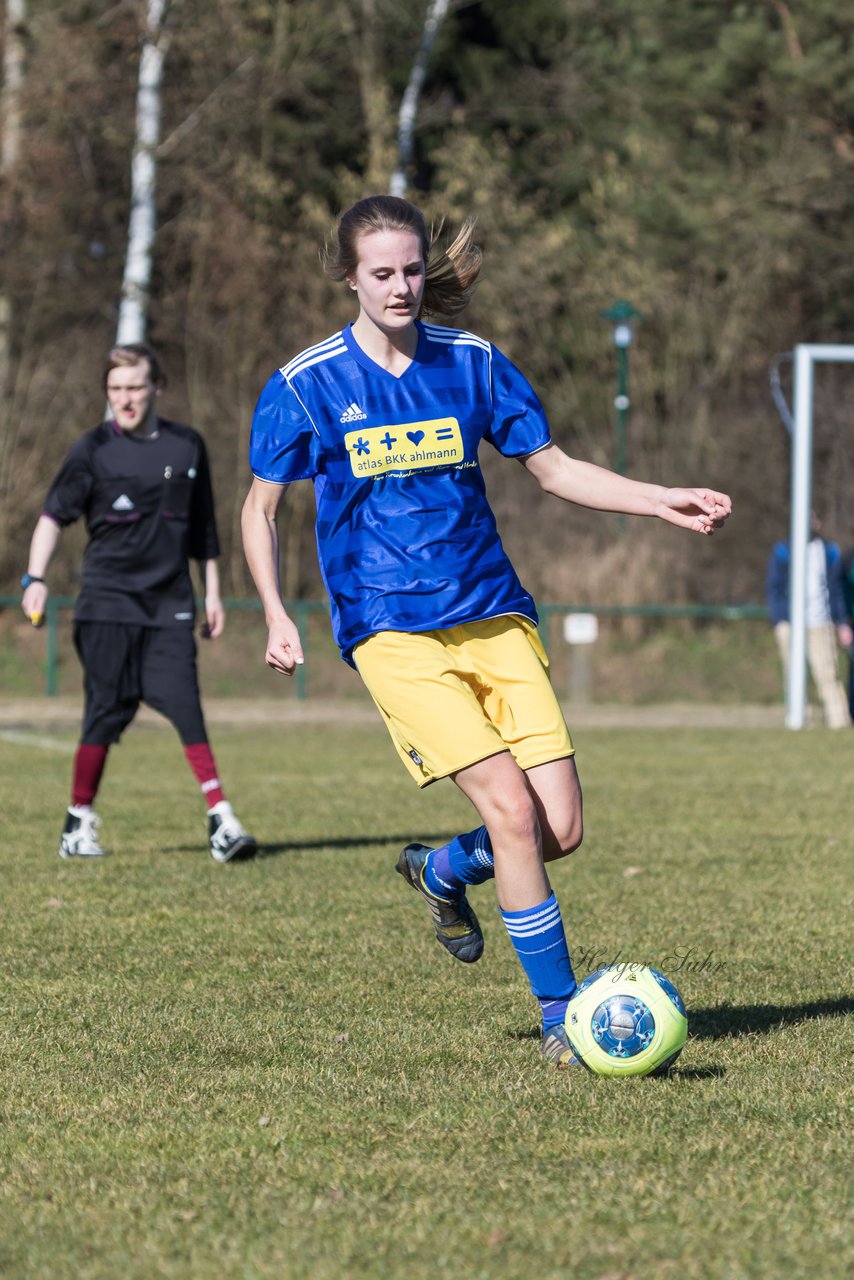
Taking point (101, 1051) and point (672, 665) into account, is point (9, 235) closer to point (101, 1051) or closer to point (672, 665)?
point (672, 665)

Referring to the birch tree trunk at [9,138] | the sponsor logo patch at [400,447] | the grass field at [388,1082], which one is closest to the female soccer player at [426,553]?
the sponsor logo patch at [400,447]

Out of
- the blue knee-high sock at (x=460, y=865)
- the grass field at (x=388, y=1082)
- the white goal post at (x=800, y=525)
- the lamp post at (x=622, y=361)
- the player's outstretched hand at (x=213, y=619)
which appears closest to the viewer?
the grass field at (x=388, y=1082)

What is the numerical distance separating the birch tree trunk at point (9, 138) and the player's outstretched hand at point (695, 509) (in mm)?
21726

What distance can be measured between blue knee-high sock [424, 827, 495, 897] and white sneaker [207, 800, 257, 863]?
3316 millimetres

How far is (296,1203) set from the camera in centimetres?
339

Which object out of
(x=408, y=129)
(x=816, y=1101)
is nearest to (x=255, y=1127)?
(x=816, y=1101)

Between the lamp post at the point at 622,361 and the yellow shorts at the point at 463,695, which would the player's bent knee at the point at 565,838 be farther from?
the lamp post at the point at 622,361

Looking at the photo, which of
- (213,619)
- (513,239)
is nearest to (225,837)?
(213,619)

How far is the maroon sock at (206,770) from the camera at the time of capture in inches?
333

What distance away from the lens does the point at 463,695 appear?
4.56 m

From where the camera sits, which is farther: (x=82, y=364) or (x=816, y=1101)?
(x=82, y=364)

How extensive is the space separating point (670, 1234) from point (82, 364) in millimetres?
25867

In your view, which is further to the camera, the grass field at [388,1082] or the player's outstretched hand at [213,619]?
the player's outstretched hand at [213,619]

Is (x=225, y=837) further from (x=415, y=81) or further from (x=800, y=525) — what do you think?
(x=415, y=81)
